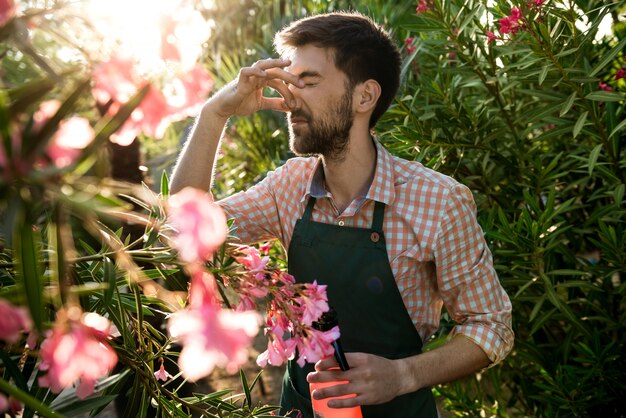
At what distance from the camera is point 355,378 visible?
1166 mm

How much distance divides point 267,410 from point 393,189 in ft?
2.04

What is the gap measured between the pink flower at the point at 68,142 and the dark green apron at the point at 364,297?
102 centimetres

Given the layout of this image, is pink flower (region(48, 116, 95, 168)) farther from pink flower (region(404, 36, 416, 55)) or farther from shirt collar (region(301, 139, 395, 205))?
pink flower (region(404, 36, 416, 55))

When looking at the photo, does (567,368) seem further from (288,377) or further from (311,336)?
(311,336)

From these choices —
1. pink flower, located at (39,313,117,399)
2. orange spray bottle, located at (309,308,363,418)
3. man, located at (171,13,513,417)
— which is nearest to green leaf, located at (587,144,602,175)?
man, located at (171,13,513,417)

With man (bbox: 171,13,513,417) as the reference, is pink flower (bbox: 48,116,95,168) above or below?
above

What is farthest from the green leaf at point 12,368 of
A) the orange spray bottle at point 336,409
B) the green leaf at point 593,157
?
the green leaf at point 593,157

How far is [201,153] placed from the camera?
1.51 metres

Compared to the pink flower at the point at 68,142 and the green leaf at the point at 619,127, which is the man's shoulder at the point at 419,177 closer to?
the green leaf at the point at 619,127

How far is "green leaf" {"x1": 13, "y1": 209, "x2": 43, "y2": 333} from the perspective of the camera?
53 cm

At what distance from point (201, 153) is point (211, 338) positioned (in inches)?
38.7

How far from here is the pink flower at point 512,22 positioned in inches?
69.1

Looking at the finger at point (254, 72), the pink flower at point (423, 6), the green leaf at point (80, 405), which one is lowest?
the green leaf at point (80, 405)

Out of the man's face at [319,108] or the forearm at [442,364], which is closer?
the forearm at [442,364]
